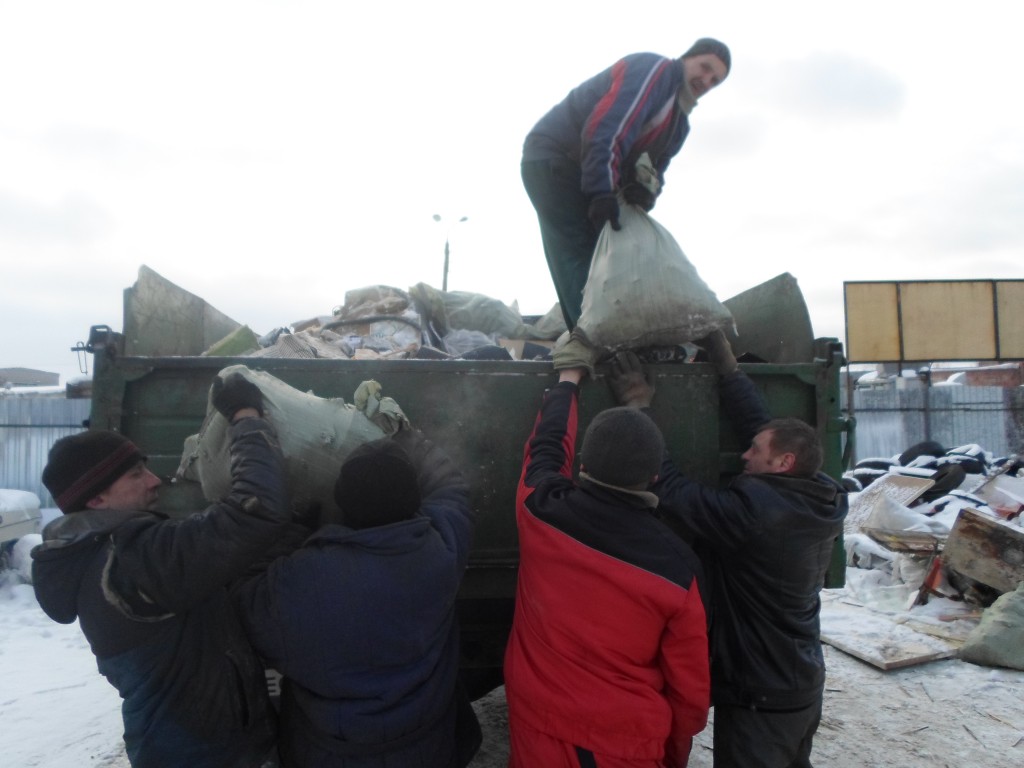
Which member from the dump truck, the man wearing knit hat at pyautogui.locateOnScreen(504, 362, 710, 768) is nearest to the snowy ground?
the dump truck

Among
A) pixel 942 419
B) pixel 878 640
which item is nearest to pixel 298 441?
pixel 878 640

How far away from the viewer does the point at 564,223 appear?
9.45 ft

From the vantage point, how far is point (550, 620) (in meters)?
1.80

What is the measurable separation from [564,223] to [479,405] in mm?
1032

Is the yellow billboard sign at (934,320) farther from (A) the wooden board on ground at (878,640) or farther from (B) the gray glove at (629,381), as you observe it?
(B) the gray glove at (629,381)

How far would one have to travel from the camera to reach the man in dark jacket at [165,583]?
148 cm

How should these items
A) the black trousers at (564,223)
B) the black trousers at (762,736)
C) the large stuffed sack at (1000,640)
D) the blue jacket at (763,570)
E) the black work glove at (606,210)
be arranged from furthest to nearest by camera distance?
the large stuffed sack at (1000,640)
the black trousers at (564,223)
the black work glove at (606,210)
the black trousers at (762,736)
the blue jacket at (763,570)

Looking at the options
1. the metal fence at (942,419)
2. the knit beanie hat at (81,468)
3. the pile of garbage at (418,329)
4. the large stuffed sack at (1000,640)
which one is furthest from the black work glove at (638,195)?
the metal fence at (942,419)

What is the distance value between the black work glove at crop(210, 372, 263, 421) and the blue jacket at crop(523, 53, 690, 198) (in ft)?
4.23

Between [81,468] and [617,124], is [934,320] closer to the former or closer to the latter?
[617,124]

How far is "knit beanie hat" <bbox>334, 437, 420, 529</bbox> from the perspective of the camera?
162cm

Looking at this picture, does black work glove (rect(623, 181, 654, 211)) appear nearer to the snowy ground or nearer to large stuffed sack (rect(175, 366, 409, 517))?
large stuffed sack (rect(175, 366, 409, 517))

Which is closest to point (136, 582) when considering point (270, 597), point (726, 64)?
point (270, 597)

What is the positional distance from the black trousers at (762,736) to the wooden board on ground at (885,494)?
503cm
